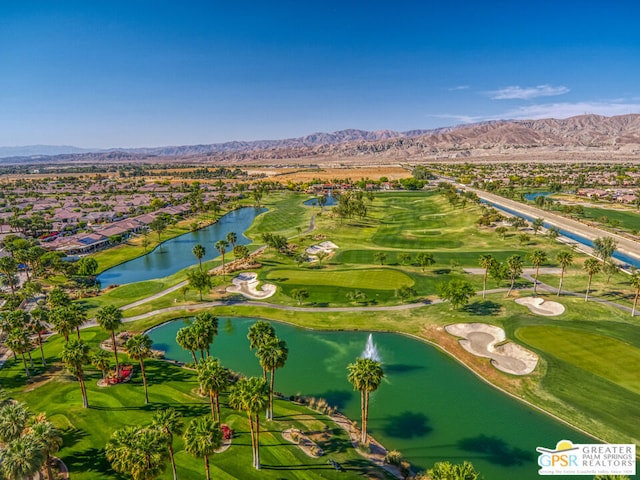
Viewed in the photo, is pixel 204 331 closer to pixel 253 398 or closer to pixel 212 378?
pixel 212 378

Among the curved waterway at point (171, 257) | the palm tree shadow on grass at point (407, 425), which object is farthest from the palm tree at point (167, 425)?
the curved waterway at point (171, 257)

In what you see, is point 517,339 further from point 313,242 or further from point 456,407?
point 313,242

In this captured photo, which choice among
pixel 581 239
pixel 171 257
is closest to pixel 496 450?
pixel 171 257

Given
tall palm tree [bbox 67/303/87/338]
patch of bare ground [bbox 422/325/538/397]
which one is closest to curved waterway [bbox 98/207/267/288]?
tall palm tree [bbox 67/303/87/338]

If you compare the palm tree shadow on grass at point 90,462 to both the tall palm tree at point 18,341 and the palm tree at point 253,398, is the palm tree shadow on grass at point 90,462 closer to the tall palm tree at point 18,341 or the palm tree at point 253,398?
the palm tree at point 253,398

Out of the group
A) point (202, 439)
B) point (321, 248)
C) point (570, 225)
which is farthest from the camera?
point (570, 225)

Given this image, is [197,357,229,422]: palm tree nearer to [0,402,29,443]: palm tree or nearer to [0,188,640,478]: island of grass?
[0,188,640,478]: island of grass

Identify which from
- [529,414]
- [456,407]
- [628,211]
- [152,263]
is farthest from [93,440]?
[628,211]
